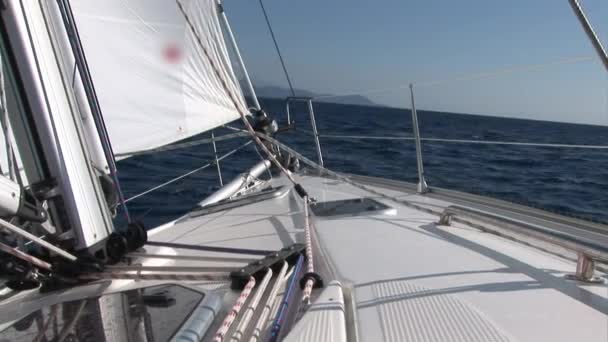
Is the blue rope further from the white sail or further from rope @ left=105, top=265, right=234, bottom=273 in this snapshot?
the white sail

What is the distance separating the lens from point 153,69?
254 cm

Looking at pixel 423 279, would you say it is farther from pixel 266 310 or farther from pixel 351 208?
pixel 351 208

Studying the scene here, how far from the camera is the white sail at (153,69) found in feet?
7.53

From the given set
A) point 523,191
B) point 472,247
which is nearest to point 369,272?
point 472,247

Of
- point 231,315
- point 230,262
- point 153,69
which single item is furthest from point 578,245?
point 153,69

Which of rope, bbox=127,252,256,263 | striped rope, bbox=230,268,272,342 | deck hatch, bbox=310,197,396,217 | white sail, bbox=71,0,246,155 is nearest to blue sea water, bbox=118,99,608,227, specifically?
white sail, bbox=71,0,246,155

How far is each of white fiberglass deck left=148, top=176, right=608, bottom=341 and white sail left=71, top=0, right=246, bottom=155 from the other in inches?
25.8

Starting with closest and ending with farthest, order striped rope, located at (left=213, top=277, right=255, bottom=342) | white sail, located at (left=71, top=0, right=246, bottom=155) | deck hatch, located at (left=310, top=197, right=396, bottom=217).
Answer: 1. striped rope, located at (left=213, top=277, right=255, bottom=342)
2. deck hatch, located at (left=310, top=197, right=396, bottom=217)
3. white sail, located at (left=71, top=0, right=246, bottom=155)

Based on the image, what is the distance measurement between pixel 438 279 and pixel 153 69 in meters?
1.96

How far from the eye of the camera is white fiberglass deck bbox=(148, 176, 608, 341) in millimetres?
990

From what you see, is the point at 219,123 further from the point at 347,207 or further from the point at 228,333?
the point at 228,333

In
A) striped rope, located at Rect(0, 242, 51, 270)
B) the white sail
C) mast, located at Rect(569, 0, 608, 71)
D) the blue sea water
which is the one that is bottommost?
the blue sea water

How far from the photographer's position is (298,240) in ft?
6.10

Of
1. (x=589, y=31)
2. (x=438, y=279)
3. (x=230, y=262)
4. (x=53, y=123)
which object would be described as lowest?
(x=438, y=279)
